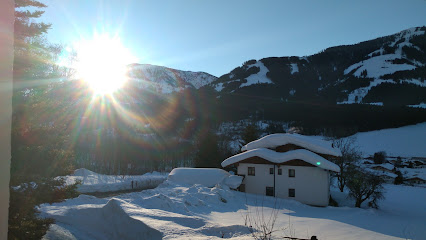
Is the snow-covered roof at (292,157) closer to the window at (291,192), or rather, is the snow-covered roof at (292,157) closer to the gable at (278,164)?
the gable at (278,164)

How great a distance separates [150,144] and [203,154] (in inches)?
1749

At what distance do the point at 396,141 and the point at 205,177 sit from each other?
11507 cm

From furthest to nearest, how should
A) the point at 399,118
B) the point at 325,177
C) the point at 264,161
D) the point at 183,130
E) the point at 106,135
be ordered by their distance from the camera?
1. the point at 399,118
2. the point at 183,130
3. the point at 106,135
4. the point at 264,161
5. the point at 325,177

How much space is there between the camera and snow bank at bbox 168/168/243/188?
26.3 m

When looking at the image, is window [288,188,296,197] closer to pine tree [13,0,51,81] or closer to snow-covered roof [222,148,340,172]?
snow-covered roof [222,148,340,172]

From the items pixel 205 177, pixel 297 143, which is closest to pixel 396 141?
pixel 297 143

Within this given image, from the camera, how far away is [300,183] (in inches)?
979

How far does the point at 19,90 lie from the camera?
580cm

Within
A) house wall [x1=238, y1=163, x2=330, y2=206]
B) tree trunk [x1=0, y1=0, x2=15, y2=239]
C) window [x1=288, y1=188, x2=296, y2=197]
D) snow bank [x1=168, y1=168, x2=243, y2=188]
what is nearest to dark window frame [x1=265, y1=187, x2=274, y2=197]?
house wall [x1=238, y1=163, x2=330, y2=206]

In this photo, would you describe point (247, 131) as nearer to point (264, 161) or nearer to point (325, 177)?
point (264, 161)

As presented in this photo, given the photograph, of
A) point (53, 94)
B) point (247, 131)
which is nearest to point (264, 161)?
point (247, 131)

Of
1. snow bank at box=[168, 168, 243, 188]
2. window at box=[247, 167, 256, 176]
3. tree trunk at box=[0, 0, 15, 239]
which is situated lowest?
snow bank at box=[168, 168, 243, 188]

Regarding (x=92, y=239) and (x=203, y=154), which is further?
(x=203, y=154)

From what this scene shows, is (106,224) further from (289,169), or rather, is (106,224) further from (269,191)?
(289,169)
